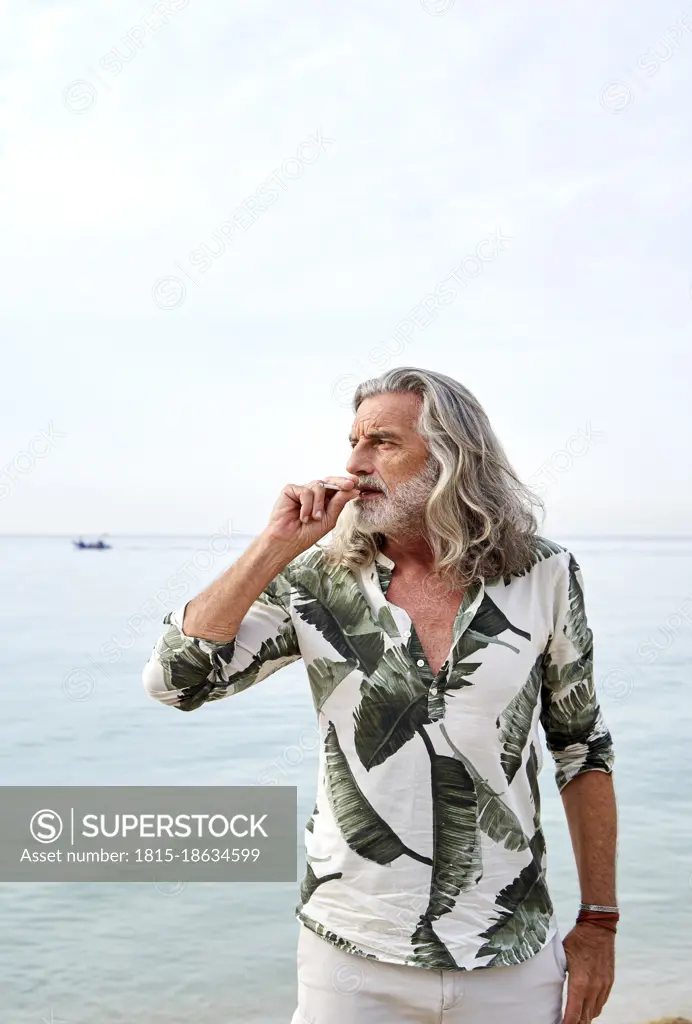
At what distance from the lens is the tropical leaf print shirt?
5.99ft

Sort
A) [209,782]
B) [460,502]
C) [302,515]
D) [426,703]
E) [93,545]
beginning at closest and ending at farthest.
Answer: [426,703]
[302,515]
[460,502]
[209,782]
[93,545]

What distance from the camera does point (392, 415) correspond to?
218 centimetres

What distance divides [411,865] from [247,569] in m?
0.63

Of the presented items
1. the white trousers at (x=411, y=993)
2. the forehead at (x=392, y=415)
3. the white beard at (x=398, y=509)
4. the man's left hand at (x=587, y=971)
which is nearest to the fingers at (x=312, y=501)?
the white beard at (x=398, y=509)

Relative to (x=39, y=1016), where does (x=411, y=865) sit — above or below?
above

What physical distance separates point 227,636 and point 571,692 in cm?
72

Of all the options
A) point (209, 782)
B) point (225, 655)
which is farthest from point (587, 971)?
point (209, 782)

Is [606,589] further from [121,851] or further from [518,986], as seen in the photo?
[518,986]

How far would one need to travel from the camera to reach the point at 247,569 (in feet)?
6.35

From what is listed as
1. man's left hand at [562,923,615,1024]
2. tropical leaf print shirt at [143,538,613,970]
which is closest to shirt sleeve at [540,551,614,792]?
tropical leaf print shirt at [143,538,613,970]

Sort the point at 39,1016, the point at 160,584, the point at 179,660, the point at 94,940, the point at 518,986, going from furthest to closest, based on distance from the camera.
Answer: the point at 160,584 < the point at 94,940 < the point at 39,1016 < the point at 179,660 < the point at 518,986

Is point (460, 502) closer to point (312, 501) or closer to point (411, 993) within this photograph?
point (312, 501)

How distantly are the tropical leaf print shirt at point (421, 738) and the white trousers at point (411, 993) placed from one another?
0.03m

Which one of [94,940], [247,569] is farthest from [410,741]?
[94,940]
